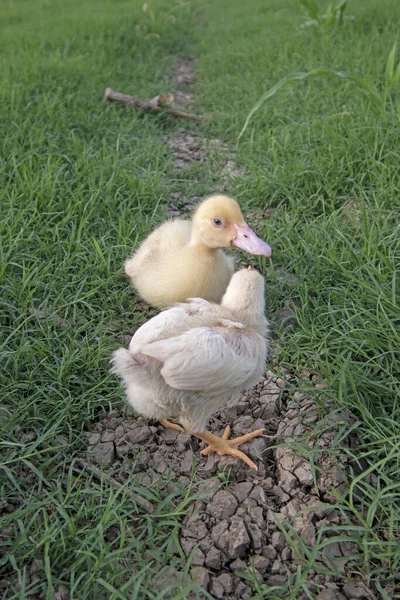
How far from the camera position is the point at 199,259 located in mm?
2771

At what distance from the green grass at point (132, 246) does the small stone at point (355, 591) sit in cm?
5

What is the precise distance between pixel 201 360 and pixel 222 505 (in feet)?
1.99

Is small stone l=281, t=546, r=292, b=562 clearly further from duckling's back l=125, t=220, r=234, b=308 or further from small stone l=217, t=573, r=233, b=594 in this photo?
duckling's back l=125, t=220, r=234, b=308

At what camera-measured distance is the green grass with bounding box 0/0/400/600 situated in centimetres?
190

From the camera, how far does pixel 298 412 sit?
233 centimetres

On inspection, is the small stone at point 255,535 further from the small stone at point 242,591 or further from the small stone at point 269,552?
the small stone at point 242,591

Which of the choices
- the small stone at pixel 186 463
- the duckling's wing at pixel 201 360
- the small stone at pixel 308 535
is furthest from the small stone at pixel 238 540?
the duckling's wing at pixel 201 360

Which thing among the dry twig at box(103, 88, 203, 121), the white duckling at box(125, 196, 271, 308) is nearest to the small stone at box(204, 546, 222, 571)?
the white duckling at box(125, 196, 271, 308)

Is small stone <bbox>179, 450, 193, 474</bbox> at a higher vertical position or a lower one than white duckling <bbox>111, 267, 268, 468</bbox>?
lower

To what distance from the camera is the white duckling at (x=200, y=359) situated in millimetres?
1924

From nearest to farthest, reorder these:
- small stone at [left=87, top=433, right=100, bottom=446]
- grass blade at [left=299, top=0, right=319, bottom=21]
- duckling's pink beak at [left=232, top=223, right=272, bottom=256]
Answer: small stone at [left=87, top=433, right=100, bottom=446], duckling's pink beak at [left=232, top=223, right=272, bottom=256], grass blade at [left=299, top=0, right=319, bottom=21]

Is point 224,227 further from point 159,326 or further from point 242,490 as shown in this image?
point 242,490

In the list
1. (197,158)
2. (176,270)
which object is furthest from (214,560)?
(197,158)

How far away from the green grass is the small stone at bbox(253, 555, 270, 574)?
14cm
